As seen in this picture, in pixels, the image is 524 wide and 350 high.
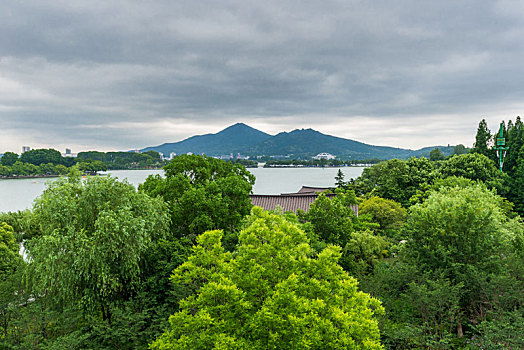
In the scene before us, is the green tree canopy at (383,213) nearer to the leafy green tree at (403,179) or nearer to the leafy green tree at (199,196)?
the leafy green tree at (403,179)

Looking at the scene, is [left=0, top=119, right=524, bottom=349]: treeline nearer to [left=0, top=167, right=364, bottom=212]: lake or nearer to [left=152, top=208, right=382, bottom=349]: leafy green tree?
[left=152, top=208, right=382, bottom=349]: leafy green tree

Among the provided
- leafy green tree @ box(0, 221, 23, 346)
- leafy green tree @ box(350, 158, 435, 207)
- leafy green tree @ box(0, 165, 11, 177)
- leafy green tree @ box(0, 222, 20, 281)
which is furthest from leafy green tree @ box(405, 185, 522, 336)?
leafy green tree @ box(0, 165, 11, 177)

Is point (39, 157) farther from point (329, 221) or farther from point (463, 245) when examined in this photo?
point (463, 245)

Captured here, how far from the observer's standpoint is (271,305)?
821cm

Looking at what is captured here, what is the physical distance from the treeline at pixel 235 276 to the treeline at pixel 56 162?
7489 centimetres

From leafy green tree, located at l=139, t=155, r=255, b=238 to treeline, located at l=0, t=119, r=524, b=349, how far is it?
0.07 meters

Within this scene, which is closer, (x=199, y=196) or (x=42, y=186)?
(x=199, y=196)

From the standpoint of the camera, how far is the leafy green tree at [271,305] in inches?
318

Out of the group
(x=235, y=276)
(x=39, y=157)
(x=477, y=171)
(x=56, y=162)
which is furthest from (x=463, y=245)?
(x=39, y=157)

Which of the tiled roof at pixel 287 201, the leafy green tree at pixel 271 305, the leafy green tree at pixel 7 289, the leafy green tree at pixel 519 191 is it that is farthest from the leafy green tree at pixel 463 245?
the leafy green tree at pixel 519 191

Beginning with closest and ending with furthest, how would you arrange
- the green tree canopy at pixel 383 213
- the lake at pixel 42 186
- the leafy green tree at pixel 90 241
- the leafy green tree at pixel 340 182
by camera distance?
the leafy green tree at pixel 90 241 → the green tree canopy at pixel 383 213 → the lake at pixel 42 186 → the leafy green tree at pixel 340 182

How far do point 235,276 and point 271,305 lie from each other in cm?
163

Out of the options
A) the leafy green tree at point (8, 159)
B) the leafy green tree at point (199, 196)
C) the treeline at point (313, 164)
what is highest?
the leafy green tree at point (8, 159)

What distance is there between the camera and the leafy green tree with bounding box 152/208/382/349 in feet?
26.5
